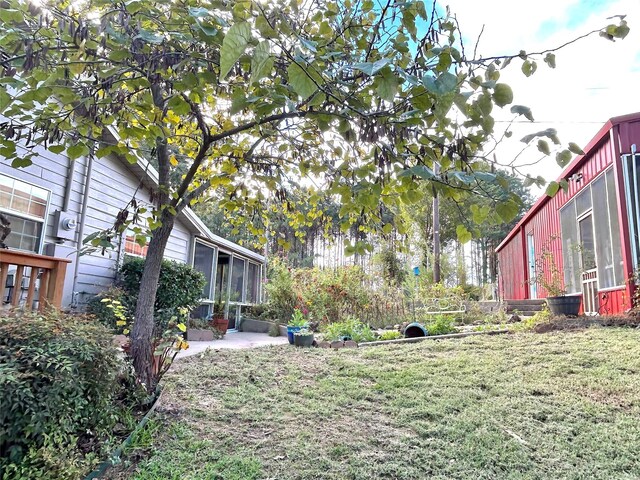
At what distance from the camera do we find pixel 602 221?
22.0ft

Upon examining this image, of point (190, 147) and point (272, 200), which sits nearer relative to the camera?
point (190, 147)

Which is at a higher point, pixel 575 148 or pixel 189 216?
pixel 189 216

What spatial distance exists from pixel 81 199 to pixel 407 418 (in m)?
5.52

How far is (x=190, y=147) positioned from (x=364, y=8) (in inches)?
86.4

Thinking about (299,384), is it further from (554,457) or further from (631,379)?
(631,379)

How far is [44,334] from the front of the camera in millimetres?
2094

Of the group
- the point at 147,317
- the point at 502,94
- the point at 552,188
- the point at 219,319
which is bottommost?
the point at 219,319

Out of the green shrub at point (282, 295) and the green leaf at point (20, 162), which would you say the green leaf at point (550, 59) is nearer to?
the green leaf at point (20, 162)

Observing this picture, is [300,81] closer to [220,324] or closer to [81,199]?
[81,199]

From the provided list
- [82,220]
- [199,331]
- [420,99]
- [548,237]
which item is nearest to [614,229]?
[548,237]

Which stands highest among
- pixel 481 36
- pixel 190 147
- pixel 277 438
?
pixel 190 147

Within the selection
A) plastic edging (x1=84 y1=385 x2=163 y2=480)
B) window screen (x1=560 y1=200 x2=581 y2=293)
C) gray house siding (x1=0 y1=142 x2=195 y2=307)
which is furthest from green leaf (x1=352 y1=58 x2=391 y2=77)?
window screen (x1=560 y1=200 x2=581 y2=293)

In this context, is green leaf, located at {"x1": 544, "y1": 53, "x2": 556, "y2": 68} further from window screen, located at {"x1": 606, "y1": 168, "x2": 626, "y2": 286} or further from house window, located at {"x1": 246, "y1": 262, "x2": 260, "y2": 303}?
house window, located at {"x1": 246, "y1": 262, "x2": 260, "y2": 303}

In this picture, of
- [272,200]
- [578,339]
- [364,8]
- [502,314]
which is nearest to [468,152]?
[364,8]
